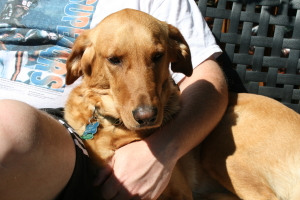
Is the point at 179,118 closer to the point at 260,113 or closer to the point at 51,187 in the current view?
the point at 260,113

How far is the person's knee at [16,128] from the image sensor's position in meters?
1.05

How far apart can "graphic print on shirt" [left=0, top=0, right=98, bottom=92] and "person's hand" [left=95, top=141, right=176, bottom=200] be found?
0.66m

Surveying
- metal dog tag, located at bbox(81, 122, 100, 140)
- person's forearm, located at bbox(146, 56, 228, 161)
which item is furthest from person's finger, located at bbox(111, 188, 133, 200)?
metal dog tag, located at bbox(81, 122, 100, 140)

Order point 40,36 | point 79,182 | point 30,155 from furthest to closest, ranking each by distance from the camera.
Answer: point 40,36
point 79,182
point 30,155

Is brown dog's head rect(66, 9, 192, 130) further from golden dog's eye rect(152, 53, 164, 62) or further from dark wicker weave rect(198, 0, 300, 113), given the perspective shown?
dark wicker weave rect(198, 0, 300, 113)

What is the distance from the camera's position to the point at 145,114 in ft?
4.55

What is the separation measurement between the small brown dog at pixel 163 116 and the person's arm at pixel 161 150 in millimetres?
80

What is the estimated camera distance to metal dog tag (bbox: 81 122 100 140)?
5.75ft

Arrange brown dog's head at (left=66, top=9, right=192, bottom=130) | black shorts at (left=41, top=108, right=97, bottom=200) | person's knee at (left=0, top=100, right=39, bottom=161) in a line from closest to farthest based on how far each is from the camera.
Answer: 1. person's knee at (left=0, top=100, right=39, bottom=161)
2. black shorts at (left=41, top=108, right=97, bottom=200)
3. brown dog's head at (left=66, top=9, right=192, bottom=130)

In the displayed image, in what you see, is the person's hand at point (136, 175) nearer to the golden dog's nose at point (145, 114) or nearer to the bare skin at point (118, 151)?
the bare skin at point (118, 151)

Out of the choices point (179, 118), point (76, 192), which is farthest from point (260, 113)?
point (76, 192)

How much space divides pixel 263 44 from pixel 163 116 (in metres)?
0.91

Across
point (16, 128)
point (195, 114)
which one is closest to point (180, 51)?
point (195, 114)

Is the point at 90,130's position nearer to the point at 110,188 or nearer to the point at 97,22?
the point at 110,188
